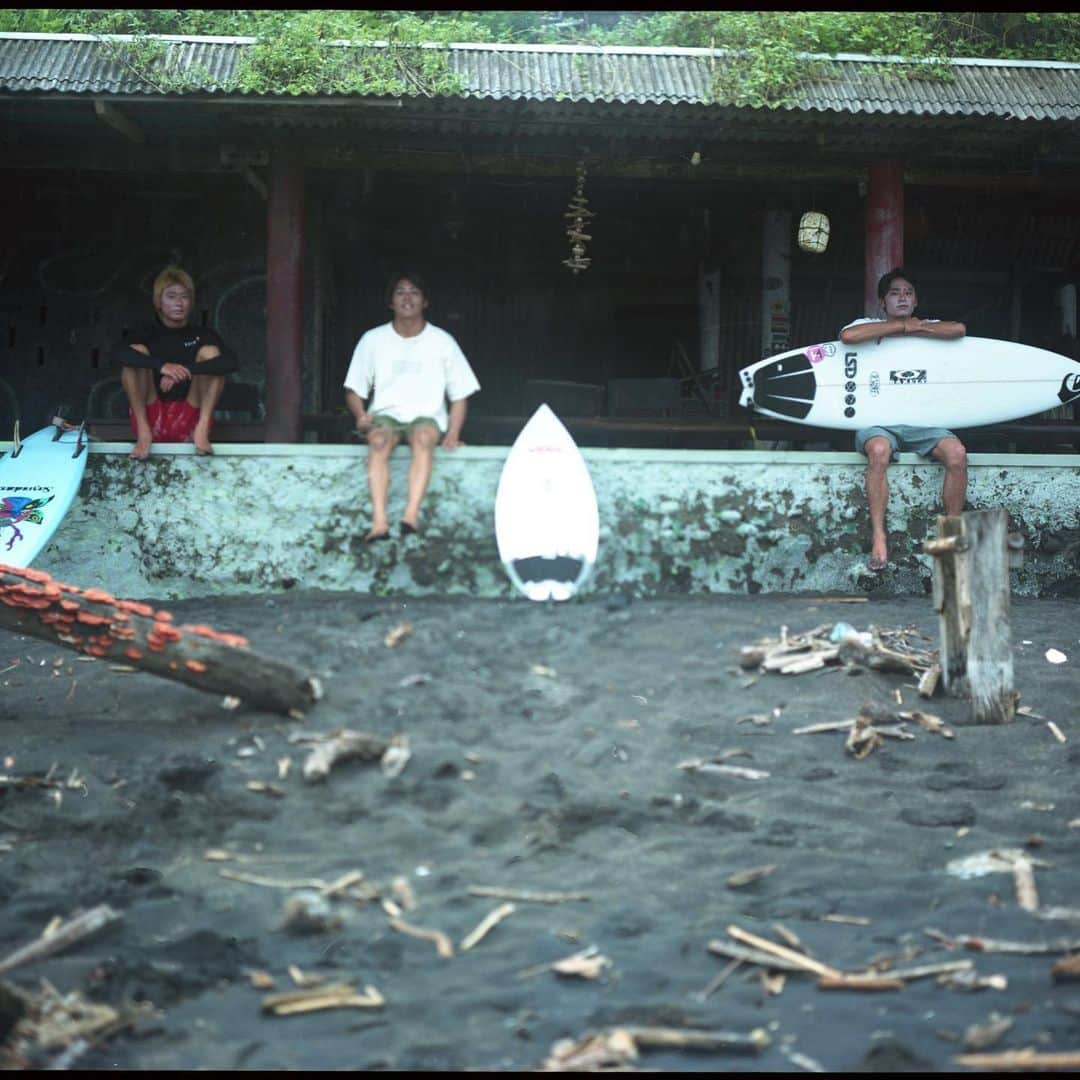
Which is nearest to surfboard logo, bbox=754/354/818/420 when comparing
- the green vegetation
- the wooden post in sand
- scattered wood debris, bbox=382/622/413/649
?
the green vegetation

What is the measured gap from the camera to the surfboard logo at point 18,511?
8.27 m

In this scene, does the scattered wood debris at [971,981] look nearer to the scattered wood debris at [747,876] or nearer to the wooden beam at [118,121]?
the scattered wood debris at [747,876]

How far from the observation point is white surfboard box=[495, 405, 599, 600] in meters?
8.17

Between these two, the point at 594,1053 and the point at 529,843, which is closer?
the point at 594,1053

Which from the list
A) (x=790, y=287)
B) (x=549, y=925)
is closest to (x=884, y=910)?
(x=549, y=925)

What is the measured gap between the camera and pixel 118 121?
880cm

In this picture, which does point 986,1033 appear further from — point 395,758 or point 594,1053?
point 395,758

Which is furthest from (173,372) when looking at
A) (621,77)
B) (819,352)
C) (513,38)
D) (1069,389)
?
(513,38)

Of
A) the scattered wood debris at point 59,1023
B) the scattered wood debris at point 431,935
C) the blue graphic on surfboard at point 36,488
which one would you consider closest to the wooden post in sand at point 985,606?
the scattered wood debris at point 431,935

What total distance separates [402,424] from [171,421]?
155 centimetres

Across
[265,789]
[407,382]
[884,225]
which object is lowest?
[265,789]

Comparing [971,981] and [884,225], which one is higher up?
[884,225]

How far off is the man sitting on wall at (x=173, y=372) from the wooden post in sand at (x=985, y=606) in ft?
15.2

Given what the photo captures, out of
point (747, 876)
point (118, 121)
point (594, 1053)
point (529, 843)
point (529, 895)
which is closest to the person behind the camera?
point (594, 1053)
